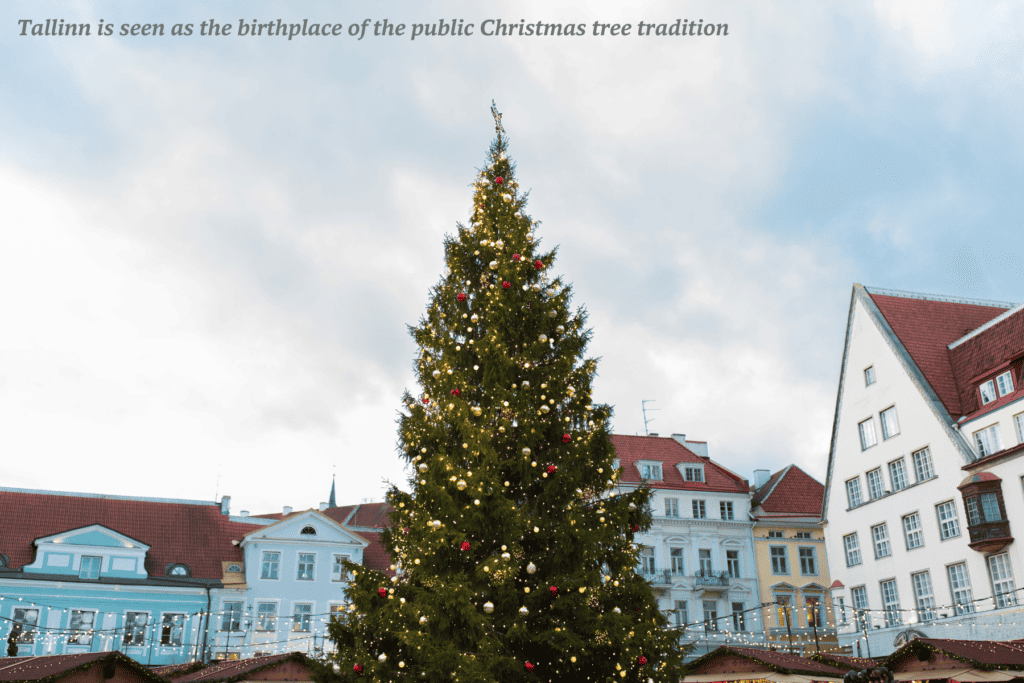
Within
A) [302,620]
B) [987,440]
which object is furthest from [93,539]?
[987,440]

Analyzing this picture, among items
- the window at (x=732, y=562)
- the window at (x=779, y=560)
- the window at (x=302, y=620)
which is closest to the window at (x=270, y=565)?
the window at (x=302, y=620)

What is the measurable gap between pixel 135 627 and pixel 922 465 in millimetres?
34260

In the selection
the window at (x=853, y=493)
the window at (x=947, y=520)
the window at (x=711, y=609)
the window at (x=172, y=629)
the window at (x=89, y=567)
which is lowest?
the window at (x=172, y=629)

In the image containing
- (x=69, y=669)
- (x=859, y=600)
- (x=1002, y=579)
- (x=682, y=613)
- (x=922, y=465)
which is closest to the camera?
(x=69, y=669)

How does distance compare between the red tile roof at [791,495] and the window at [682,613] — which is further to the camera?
the red tile roof at [791,495]

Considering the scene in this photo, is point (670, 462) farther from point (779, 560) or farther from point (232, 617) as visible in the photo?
point (232, 617)

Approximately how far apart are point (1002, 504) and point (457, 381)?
2447cm

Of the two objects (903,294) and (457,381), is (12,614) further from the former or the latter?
(903,294)

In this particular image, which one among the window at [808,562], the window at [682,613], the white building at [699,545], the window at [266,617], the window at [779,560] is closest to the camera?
the window at [266,617]

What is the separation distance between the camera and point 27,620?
35.3 m

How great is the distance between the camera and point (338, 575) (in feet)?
136

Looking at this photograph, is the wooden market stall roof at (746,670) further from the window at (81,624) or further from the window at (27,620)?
the window at (27,620)

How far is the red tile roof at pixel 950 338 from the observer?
108 ft

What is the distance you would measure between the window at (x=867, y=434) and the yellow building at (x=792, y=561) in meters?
10.9
